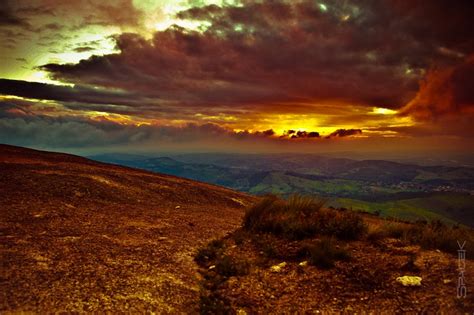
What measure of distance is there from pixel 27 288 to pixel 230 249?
216 inches

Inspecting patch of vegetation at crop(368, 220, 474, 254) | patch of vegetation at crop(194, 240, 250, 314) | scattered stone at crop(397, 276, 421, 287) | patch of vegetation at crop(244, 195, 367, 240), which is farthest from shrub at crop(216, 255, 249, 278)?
patch of vegetation at crop(368, 220, 474, 254)

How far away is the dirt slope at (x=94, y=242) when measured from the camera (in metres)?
5.82

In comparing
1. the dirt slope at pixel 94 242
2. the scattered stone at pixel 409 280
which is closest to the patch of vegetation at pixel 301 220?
the dirt slope at pixel 94 242

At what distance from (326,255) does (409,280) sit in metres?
2.00

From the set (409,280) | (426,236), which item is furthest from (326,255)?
(426,236)

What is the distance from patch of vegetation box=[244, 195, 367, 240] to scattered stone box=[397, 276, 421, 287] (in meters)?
3.10

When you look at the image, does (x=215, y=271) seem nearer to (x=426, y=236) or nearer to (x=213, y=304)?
(x=213, y=304)

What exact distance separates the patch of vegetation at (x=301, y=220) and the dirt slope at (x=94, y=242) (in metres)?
1.66

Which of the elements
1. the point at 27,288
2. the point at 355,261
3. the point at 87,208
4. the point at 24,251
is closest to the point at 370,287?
the point at 355,261

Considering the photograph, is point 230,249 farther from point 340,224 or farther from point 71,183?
point 71,183

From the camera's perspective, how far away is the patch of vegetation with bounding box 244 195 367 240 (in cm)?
979

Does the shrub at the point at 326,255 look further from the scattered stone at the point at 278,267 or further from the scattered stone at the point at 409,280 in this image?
the scattered stone at the point at 409,280

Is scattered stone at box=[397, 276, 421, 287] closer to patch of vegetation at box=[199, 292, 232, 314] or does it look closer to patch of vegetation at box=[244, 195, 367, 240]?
patch of vegetation at box=[244, 195, 367, 240]

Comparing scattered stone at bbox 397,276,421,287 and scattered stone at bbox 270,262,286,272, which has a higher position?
scattered stone at bbox 397,276,421,287
